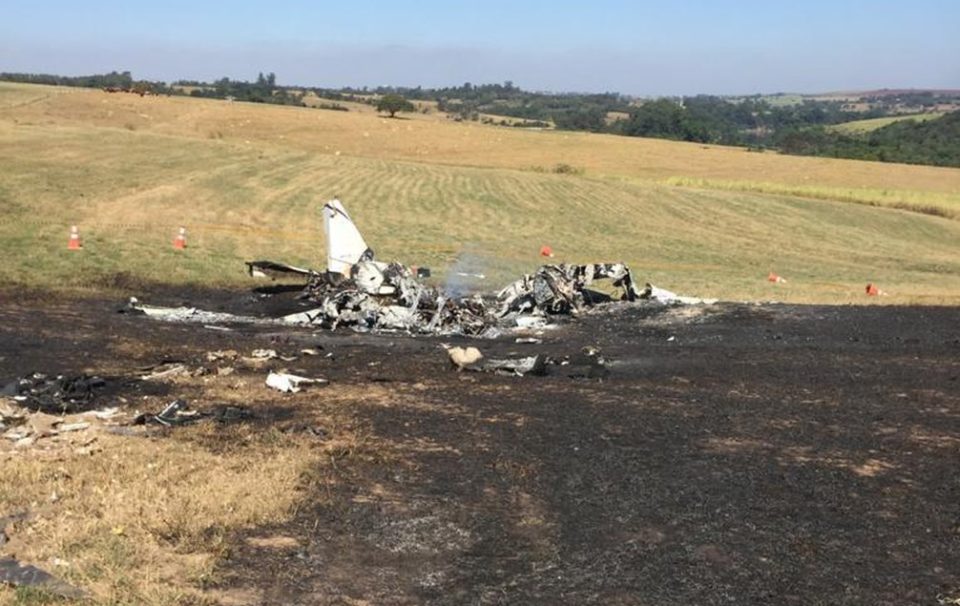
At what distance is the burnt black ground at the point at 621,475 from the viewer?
255 inches

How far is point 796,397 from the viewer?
1188 cm

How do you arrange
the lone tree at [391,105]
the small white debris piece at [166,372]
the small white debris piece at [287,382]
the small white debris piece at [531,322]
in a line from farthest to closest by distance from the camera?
the lone tree at [391,105] < the small white debris piece at [531,322] < the small white debris piece at [166,372] < the small white debris piece at [287,382]

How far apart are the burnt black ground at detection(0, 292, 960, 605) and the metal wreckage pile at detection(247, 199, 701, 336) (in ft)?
4.33

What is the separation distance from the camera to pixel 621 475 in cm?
870

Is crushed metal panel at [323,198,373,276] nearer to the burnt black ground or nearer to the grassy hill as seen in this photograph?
the grassy hill

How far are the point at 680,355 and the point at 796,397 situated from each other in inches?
109

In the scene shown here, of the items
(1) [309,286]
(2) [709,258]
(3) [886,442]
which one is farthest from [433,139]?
(3) [886,442]

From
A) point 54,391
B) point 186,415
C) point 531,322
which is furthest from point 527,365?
point 54,391

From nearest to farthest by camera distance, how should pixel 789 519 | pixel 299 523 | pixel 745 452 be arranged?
pixel 299 523 < pixel 789 519 < pixel 745 452

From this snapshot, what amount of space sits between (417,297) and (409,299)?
0.51 feet

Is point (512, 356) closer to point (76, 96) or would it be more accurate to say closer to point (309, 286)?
point (309, 286)

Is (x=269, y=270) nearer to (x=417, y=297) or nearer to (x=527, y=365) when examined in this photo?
(x=417, y=297)

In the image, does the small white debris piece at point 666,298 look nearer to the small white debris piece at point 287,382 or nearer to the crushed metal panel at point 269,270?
the crushed metal panel at point 269,270

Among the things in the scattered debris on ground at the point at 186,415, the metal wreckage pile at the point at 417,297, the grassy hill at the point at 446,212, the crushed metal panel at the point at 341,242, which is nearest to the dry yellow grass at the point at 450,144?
the grassy hill at the point at 446,212
